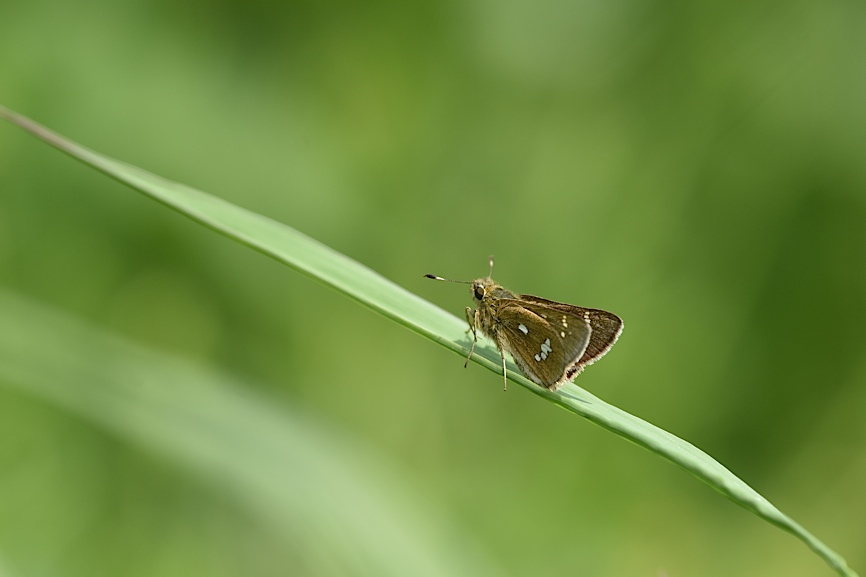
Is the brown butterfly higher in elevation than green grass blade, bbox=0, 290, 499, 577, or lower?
higher

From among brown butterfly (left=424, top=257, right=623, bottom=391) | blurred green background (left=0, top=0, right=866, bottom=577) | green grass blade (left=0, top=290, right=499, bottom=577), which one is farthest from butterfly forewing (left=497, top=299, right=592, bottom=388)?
blurred green background (left=0, top=0, right=866, bottom=577)

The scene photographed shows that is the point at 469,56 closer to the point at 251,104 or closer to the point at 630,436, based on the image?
the point at 251,104

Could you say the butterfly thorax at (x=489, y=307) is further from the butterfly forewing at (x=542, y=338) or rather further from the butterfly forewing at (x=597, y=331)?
the butterfly forewing at (x=597, y=331)

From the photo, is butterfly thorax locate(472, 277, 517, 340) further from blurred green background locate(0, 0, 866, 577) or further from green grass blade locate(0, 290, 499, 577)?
blurred green background locate(0, 0, 866, 577)

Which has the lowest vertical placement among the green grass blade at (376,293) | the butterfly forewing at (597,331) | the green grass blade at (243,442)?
the green grass blade at (243,442)

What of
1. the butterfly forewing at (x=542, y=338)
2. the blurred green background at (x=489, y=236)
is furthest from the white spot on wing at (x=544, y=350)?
the blurred green background at (x=489, y=236)

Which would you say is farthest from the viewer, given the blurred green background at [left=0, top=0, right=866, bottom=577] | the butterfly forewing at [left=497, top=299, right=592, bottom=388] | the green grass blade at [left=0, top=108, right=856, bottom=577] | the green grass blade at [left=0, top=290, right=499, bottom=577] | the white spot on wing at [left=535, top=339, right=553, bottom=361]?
the blurred green background at [left=0, top=0, right=866, bottom=577]
